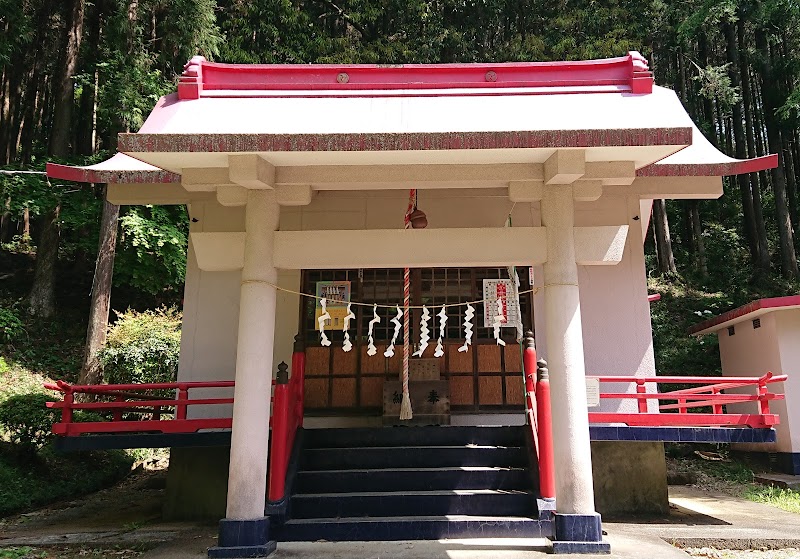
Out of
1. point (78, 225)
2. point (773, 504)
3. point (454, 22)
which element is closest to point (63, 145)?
point (78, 225)

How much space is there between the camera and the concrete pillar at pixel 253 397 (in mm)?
5703

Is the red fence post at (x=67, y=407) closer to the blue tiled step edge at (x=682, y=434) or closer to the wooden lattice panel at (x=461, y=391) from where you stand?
the wooden lattice panel at (x=461, y=391)

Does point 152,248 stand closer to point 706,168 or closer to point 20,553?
point 20,553

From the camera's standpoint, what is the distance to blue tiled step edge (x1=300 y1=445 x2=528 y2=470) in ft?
23.3

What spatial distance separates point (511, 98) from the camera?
673 centimetres

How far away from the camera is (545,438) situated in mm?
6336

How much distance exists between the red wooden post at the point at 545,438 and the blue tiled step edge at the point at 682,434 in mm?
1242

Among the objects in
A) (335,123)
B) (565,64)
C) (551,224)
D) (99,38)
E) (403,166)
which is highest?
(99,38)

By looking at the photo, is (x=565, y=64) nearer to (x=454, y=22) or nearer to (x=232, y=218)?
(x=232, y=218)

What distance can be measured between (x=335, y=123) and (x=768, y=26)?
2218 cm

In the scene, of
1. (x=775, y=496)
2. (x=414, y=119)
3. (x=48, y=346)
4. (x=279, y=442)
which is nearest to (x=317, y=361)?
(x=279, y=442)

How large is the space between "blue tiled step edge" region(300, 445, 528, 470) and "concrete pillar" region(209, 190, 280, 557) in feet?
4.27

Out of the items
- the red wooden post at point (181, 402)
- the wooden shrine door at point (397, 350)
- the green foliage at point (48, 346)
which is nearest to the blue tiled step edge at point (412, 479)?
the wooden shrine door at point (397, 350)

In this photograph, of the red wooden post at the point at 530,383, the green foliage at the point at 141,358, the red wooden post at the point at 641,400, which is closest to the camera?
the red wooden post at the point at 530,383
